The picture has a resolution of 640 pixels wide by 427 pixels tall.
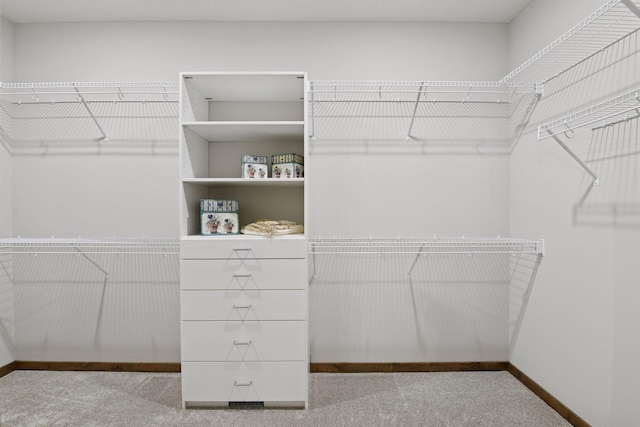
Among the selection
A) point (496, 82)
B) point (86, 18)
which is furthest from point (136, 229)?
point (496, 82)

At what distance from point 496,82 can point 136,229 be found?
2.85 m

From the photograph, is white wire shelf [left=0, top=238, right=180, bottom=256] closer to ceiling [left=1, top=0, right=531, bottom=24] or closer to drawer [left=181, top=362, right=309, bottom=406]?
drawer [left=181, top=362, right=309, bottom=406]

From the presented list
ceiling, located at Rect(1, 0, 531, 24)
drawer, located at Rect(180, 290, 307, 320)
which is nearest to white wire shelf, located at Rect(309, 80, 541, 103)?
ceiling, located at Rect(1, 0, 531, 24)

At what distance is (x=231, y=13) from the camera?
2.78 metres

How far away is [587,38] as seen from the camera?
2086 millimetres

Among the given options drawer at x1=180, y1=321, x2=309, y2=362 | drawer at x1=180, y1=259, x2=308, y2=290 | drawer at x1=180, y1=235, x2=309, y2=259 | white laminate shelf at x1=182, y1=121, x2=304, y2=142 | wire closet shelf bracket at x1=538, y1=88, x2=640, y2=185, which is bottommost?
drawer at x1=180, y1=321, x2=309, y2=362

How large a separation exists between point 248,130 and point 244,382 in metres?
1.58

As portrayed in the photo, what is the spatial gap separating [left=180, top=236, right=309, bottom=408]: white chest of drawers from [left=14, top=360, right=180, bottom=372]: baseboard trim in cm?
65

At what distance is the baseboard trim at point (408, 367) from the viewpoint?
287cm

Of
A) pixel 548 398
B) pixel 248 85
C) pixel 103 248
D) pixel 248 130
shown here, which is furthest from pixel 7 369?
pixel 548 398

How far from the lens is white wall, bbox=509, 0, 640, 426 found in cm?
181

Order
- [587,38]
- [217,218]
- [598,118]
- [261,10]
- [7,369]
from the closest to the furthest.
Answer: [598,118], [587,38], [217,218], [261,10], [7,369]

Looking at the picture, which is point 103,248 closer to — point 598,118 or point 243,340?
point 243,340

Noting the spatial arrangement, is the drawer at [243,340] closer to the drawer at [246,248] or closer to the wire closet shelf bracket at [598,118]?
the drawer at [246,248]
